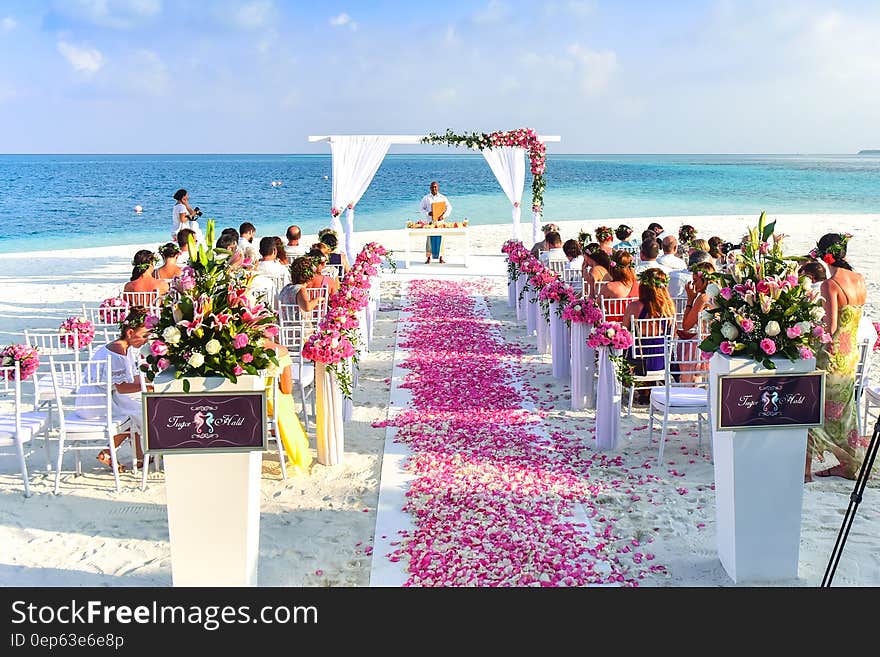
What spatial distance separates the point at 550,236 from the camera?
40.9ft

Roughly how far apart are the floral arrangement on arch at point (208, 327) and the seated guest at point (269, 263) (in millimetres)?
5683

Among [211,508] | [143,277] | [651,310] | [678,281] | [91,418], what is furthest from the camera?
[678,281]

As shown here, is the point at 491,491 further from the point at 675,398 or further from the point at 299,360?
the point at 299,360

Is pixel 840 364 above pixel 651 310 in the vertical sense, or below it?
below

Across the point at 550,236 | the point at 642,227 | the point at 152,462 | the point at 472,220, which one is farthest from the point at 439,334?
the point at 472,220

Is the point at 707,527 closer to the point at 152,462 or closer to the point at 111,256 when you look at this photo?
the point at 152,462

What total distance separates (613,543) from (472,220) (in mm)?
33992

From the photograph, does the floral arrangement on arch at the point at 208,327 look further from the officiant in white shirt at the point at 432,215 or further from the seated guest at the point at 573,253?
the officiant in white shirt at the point at 432,215

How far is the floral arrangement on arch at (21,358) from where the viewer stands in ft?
20.3

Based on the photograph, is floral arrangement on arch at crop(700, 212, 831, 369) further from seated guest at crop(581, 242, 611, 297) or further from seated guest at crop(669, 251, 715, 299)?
seated guest at crop(669, 251, 715, 299)

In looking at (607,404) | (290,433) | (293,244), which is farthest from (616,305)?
(293,244)

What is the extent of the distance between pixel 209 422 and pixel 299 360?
3.80 meters

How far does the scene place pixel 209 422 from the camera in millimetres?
4258

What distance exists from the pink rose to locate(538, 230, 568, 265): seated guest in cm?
843
